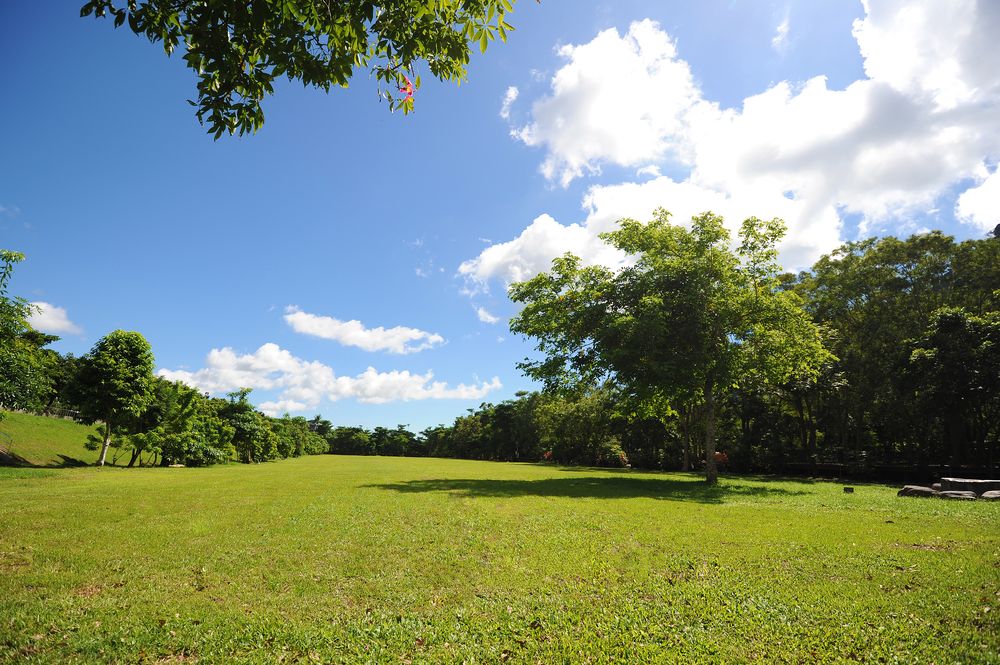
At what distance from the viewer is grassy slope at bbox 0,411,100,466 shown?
30.7m

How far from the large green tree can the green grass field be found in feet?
34.7

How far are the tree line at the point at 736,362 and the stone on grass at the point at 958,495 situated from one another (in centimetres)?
798

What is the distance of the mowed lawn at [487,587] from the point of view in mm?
4961

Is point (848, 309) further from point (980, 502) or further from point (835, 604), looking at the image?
point (835, 604)

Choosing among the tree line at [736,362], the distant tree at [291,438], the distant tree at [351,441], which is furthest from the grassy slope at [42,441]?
A: the distant tree at [351,441]

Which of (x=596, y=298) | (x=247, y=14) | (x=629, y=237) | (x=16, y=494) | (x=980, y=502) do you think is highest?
(x=629, y=237)

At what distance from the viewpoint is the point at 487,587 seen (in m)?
6.86

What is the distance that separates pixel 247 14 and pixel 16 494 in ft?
61.9

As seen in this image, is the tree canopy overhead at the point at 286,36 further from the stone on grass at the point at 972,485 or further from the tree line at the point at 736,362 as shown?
the stone on grass at the point at 972,485

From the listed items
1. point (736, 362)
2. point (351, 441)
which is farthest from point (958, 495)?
point (351, 441)

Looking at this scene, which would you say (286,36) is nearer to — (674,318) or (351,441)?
(674,318)

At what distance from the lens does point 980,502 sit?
16.0m

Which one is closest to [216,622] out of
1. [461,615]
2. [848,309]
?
[461,615]

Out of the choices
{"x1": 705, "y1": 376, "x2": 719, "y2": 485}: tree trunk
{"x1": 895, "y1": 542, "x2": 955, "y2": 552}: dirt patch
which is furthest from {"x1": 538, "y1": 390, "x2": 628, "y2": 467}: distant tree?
{"x1": 895, "y1": 542, "x2": 955, "y2": 552}: dirt patch
